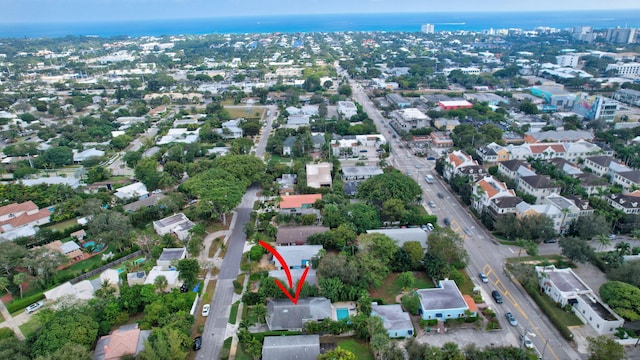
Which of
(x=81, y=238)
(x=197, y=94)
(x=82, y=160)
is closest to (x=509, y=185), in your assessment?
(x=81, y=238)

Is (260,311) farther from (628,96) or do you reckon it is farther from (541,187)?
(628,96)

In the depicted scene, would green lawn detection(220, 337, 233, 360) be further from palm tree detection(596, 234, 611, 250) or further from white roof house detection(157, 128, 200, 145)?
white roof house detection(157, 128, 200, 145)

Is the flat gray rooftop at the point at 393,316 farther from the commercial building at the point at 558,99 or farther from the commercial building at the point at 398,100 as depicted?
the commercial building at the point at 558,99

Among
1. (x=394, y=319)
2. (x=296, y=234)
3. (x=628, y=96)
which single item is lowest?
(x=394, y=319)

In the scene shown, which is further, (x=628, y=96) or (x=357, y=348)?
(x=628, y=96)

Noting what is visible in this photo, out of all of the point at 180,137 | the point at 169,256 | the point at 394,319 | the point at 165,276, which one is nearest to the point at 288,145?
the point at 180,137

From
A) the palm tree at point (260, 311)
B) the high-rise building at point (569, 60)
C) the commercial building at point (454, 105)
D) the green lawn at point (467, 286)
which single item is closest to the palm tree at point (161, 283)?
the palm tree at point (260, 311)

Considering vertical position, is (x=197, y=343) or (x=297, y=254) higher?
(x=297, y=254)

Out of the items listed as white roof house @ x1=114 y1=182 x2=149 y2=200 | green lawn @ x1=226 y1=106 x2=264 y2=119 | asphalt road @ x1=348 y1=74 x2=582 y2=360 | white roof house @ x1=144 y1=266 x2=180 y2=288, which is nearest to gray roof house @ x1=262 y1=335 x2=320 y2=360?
white roof house @ x1=144 y1=266 x2=180 y2=288
